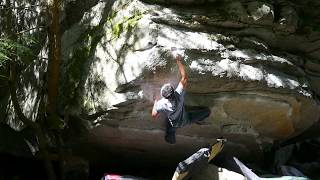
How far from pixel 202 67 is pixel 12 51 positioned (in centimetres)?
307

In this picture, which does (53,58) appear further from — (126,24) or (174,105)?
(174,105)

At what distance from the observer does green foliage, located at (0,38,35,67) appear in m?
6.57

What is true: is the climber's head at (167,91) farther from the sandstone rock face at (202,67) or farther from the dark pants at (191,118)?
the dark pants at (191,118)

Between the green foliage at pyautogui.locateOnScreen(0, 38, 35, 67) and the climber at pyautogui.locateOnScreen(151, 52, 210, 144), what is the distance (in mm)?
2305

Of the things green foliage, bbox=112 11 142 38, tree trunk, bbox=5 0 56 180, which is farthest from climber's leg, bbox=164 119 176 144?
tree trunk, bbox=5 0 56 180

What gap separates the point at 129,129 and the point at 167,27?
200 centimetres

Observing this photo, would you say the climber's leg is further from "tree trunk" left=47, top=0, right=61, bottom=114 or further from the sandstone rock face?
"tree trunk" left=47, top=0, right=61, bottom=114

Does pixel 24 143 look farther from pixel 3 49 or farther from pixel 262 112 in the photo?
pixel 262 112

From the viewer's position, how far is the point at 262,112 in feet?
26.7

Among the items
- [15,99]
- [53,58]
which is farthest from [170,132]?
[15,99]

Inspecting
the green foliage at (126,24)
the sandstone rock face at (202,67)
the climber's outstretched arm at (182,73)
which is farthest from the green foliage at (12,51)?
the climber's outstretched arm at (182,73)

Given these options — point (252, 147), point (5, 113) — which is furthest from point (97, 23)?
point (252, 147)

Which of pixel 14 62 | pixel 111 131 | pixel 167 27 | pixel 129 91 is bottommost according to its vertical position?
pixel 111 131

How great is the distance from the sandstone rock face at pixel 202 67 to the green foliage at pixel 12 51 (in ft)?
2.81
